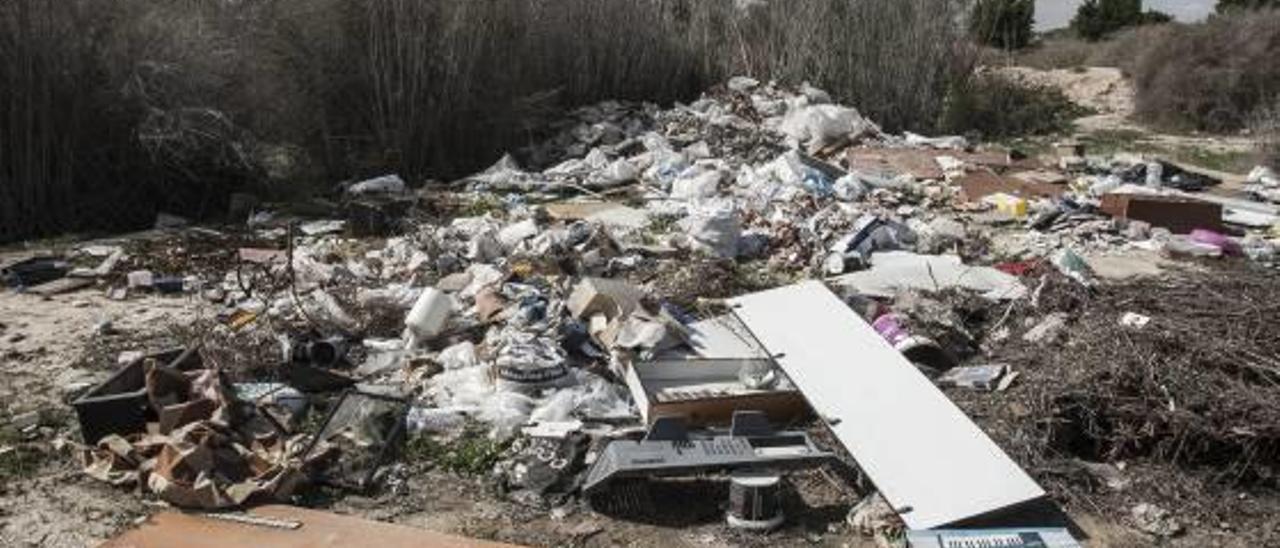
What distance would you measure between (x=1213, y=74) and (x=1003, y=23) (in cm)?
804

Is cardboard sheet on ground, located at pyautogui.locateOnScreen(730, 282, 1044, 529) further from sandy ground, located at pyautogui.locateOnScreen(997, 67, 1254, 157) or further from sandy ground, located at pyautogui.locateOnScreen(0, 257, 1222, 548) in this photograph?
sandy ground, located at pyautogui.locateOnScreen(997, 67, 1254, 157)

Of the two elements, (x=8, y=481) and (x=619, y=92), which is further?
(x=619, y=92)

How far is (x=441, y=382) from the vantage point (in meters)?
4.75

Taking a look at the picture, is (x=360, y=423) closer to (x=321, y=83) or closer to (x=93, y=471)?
(x=93, y=471)

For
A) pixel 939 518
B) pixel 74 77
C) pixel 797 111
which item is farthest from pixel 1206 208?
pixel 74 77

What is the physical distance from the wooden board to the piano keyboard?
125cm

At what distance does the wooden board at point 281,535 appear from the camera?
336 centimetres

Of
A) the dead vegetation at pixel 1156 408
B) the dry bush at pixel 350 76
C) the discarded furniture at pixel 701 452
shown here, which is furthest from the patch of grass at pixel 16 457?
the dry bush at pixel 350 76

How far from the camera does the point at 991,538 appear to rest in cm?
348

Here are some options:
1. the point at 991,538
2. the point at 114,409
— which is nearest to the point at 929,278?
the point at 991,538

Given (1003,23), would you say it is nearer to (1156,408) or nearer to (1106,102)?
(1106,102)

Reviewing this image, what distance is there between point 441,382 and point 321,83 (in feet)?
18.1

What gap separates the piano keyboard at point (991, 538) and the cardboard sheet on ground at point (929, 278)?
8.02 feet

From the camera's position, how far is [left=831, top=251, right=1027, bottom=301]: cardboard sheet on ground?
5992mm
